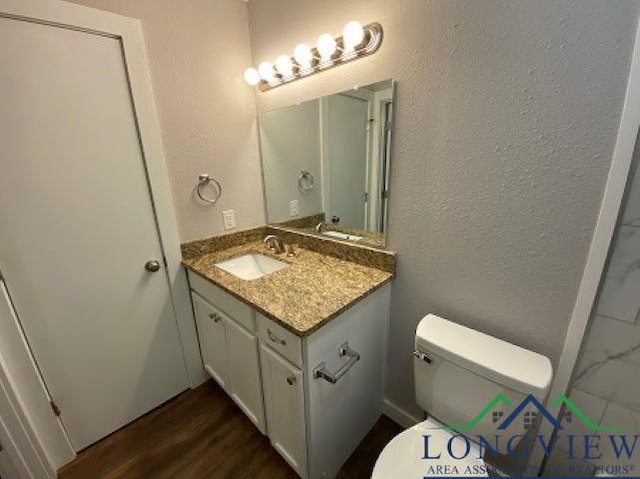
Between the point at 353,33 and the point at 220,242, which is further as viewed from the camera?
the point at 220,242

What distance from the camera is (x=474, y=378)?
935 millimetres

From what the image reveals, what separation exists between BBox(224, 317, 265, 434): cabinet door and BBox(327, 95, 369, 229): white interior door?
0.78m

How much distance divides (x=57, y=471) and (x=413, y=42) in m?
2.49

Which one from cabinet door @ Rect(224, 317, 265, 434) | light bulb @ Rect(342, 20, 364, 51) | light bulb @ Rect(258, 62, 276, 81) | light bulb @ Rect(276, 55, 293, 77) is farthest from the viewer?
light bulb @ Rect(258, 62, 276, 81)

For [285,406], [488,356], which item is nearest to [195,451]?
[285,406]

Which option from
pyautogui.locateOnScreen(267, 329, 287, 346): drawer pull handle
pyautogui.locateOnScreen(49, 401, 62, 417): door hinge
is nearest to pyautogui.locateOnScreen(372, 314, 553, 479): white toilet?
pyautogui.locateOnScreen(267, 329, 287, 346): drawer pull handle

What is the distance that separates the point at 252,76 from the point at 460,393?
6.01 feet

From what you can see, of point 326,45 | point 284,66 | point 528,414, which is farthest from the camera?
point 284,66

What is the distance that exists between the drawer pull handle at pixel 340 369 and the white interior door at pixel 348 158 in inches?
24.7

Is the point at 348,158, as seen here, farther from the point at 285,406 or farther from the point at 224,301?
the point at 285,406

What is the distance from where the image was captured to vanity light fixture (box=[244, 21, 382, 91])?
3.69 ft

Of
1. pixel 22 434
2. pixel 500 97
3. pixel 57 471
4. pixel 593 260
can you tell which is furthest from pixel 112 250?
pixel 593 260

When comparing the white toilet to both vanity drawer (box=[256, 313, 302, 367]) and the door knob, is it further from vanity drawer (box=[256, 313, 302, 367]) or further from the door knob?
the door knob

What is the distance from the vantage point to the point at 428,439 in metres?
1.01
